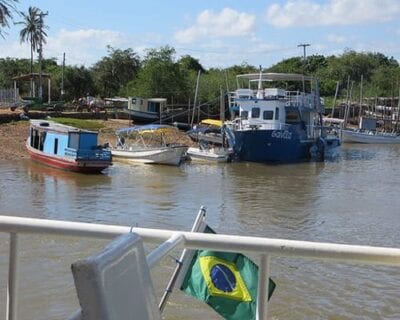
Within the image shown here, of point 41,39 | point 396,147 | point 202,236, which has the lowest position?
point 396,147

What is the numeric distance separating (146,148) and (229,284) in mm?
30020

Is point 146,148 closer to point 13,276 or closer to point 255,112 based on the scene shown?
point 255,112

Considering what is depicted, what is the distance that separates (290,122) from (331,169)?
5.43 m

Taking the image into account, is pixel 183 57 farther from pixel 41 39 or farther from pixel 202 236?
pixel 202 236

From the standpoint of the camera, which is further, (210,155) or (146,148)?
(210,155)

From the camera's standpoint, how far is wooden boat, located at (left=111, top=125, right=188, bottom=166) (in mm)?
32188

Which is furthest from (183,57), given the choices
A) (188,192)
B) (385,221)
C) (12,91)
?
(385,221)

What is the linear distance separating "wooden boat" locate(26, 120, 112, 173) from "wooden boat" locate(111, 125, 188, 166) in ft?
15.4

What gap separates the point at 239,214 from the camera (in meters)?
18.7

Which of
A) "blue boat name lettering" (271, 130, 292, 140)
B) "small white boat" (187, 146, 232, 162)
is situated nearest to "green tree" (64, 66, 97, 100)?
"small white boat" (187, 146, 232, 162)

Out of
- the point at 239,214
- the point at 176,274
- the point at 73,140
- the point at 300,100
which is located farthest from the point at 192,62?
the point at 176,274

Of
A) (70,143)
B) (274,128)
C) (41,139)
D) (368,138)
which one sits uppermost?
(274,128)

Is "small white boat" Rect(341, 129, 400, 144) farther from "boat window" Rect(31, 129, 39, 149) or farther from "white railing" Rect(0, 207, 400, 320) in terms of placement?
"white railing" Rect(0, 207, 400, 320)

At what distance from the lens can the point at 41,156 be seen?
96.6 ft
